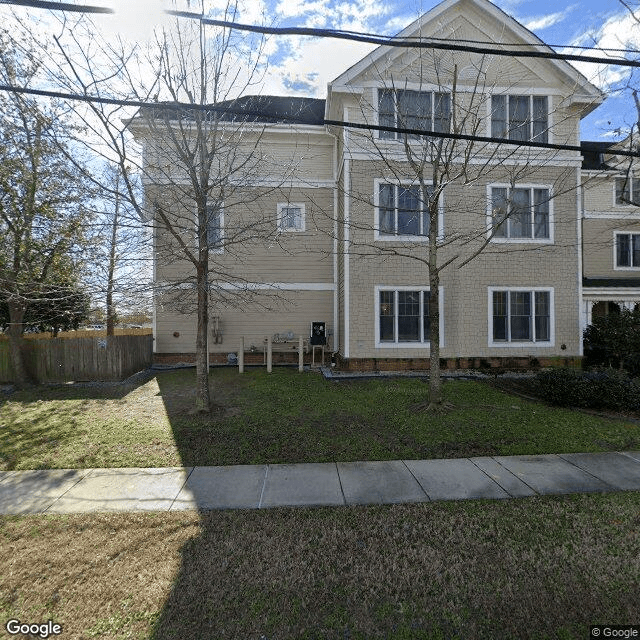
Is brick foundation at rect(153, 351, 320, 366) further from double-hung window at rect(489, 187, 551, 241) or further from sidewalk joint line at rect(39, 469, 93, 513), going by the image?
sidewalk joint line at rect(39, 469, 93, 513)

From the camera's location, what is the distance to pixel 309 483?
4969 mm

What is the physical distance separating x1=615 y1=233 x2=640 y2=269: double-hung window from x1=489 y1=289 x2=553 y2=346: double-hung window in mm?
8805

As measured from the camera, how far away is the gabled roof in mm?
12039

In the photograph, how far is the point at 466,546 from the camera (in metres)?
3.57

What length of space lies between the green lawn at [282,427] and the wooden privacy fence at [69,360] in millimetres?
1080

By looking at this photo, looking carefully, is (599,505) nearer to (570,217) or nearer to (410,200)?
(410,200)

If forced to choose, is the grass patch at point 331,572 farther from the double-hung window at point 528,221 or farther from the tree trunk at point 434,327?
the double-hung window at point 528,221

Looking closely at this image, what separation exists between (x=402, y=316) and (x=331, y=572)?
10549 millimetres

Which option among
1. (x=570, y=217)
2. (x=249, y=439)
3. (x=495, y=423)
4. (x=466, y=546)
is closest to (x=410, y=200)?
(x=570, y=217)

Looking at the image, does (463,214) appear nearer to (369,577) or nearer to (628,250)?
(628,250)

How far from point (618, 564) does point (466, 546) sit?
1335 millimetres

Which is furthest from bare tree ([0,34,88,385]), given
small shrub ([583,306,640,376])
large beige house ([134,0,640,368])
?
small shrub ([583,306,640,376])

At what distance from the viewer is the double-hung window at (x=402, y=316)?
12.9m

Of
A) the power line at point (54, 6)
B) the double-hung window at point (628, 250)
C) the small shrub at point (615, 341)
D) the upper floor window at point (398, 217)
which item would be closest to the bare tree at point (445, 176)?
the upper floor window at point (398, 217)
